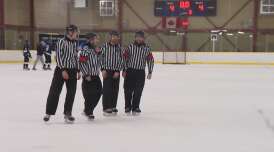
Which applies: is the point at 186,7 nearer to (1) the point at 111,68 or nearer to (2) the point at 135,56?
(2) the point at 135,56

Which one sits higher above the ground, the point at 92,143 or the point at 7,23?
the point at 7,23

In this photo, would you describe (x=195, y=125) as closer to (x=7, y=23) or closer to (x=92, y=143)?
(x=92, y=143)

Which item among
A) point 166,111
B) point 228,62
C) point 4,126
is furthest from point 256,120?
point 228,62

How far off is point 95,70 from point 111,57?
1.53 ft

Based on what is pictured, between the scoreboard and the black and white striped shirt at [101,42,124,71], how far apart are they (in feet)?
56.6

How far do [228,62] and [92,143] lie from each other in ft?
60.6

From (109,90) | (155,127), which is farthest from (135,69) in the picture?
(155,127)

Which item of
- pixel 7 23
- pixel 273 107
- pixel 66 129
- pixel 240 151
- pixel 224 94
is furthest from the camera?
pixel 7 23

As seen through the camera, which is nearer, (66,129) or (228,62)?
(66,129)

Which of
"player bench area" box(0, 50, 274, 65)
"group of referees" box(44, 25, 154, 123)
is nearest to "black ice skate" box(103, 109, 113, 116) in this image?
"group of referees" box(44, 25, 154, 123)

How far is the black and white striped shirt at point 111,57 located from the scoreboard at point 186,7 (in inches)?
679

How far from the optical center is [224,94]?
9.40 metres

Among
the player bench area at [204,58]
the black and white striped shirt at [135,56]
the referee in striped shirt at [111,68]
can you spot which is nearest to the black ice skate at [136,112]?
the referee in striped shirt at [111,68]

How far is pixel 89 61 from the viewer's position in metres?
5.98
